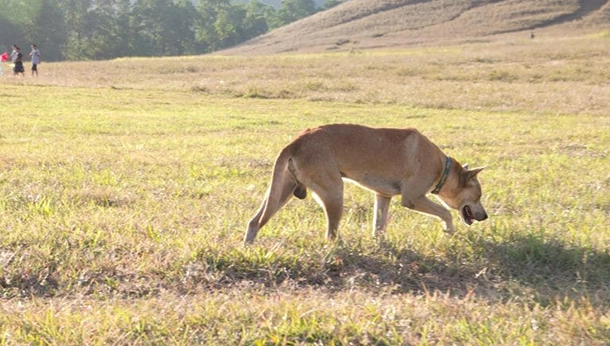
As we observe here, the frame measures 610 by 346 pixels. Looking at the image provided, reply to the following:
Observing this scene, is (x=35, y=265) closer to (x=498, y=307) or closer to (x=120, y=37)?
(x=498, y=307)

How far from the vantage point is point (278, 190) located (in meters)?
6.00

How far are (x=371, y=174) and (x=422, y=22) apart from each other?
262 feet

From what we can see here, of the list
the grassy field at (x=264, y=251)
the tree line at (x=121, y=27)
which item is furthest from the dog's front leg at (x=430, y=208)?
the tree line at (x=121, y=27)

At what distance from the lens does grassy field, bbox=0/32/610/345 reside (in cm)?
405

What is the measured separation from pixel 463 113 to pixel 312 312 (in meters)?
17.7

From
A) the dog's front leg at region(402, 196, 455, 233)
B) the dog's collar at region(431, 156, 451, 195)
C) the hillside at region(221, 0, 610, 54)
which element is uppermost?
the dog's collar at region(431, 156, 451, 195)

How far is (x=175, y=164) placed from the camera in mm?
10305

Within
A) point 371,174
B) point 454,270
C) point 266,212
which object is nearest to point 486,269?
point 454,270

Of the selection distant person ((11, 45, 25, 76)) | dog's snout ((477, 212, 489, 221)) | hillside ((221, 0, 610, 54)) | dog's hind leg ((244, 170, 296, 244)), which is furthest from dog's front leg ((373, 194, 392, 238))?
hillside ((221, 0, 610, 54))

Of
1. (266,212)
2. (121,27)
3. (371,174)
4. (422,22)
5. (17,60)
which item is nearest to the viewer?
(266,212)

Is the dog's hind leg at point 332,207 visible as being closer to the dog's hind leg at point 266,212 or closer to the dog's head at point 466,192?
the dog's hind leg at point 266,212

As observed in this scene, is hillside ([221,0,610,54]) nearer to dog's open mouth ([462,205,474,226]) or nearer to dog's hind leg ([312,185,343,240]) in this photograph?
dog's open mouth ([462,205,474,226])

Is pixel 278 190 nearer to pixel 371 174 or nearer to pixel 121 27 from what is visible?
pixel 371 174

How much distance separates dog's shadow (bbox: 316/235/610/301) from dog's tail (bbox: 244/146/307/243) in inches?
29.6
